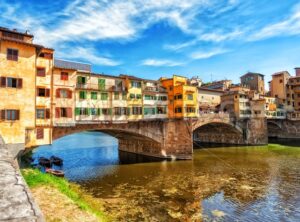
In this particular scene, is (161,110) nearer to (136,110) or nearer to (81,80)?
(136,110)

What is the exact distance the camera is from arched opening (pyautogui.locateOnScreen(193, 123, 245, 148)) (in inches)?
2808

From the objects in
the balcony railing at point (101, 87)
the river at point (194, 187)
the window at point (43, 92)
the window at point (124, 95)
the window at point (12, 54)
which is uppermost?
the window at point (12, 54)

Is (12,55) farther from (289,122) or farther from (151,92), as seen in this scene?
(289,122)

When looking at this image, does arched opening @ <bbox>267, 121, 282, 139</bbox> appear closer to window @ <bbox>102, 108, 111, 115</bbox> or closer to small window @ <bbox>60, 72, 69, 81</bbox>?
window @ <bbox>102, 108, 111, 115</bbox>

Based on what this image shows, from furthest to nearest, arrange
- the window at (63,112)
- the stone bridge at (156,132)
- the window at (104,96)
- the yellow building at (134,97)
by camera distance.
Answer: the yellow building at (134,97) → the stone bridge at (156,132) → the window at (104,96) → the window at (63,112)

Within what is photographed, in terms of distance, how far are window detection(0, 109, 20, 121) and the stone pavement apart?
21.4m

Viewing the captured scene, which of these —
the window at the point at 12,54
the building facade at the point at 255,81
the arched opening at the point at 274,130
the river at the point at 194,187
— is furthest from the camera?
the building facade at the point at 255,81

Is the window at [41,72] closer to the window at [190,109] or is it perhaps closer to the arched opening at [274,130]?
the window at [190,109]

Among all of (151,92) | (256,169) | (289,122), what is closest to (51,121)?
(151,92)

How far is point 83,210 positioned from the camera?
57.0ft

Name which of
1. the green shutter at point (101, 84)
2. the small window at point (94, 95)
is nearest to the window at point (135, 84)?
the green shutter at point (101, 84)

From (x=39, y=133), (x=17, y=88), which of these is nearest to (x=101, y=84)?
(x=39, y=133)

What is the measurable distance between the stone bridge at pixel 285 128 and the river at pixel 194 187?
45.8 metres

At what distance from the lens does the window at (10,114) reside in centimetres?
2411
